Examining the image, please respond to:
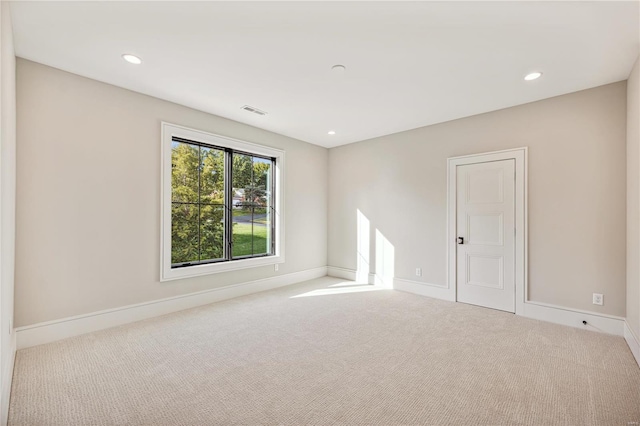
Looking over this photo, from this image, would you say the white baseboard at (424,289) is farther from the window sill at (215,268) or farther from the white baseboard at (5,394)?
the white baseboard at (5,394)

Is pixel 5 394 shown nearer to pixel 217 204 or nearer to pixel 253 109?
pixel 217 204

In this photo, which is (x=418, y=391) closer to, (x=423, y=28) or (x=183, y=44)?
(x=423, y=28)

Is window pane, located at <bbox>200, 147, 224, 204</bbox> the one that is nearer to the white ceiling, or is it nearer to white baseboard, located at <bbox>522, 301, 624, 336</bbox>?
the white ceiling

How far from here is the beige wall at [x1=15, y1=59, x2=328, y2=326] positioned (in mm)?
2777

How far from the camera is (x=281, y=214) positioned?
516cm

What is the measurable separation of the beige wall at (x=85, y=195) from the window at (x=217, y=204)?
17 cm

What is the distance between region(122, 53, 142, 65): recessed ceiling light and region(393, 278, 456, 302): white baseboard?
179 inches

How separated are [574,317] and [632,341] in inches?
24.3

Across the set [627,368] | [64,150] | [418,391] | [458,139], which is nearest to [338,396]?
[418,391]

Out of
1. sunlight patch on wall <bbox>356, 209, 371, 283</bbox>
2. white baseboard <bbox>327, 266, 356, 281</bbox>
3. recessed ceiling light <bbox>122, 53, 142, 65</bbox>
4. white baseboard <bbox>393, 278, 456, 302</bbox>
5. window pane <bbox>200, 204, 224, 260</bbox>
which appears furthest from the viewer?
white baseboard <bbox>327, 266, 356, 281</bbox>

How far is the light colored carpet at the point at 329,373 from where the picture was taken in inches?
73.5

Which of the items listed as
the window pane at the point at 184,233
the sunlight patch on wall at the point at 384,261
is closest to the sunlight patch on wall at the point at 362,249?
the sunlight patch on wall at the point at 384,261

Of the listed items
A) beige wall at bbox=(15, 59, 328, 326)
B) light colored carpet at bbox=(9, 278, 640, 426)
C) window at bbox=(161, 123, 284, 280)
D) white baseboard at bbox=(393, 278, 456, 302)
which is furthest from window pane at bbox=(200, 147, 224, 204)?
white baseboard at bbox=(393, 278, 456, 302)

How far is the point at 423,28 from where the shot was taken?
226cm
